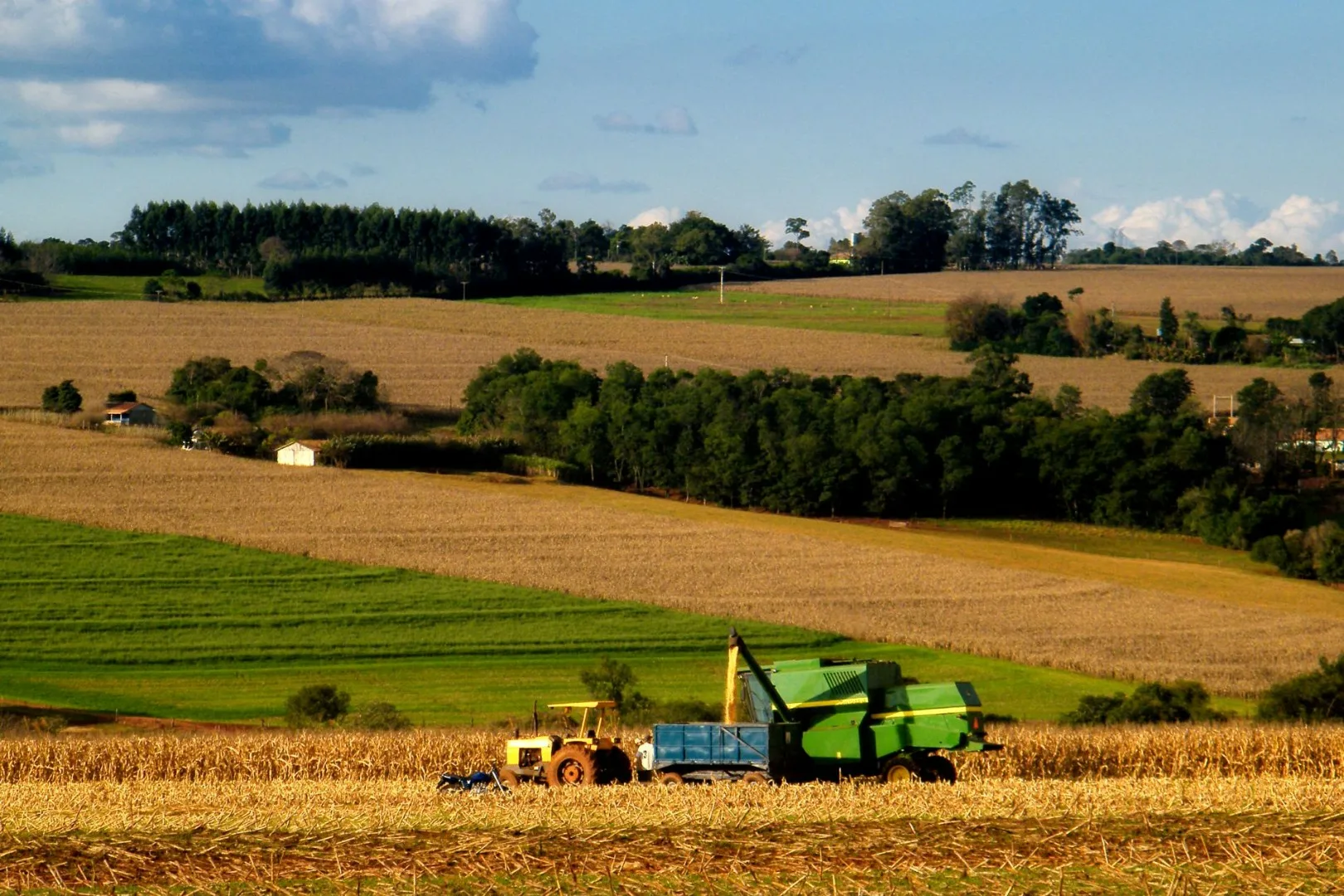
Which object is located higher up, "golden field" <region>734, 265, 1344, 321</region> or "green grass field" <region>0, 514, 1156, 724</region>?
"golden field" <region>734, 265, 1344, 321</region>

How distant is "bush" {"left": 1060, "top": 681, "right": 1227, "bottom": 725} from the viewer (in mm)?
34500

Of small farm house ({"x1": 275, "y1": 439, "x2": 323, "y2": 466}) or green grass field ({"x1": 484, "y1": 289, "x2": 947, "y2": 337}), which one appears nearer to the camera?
small farm house ({"x1": 275, "y1": 439, "x2": 323, "y2": 466})

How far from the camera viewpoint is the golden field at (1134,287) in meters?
132

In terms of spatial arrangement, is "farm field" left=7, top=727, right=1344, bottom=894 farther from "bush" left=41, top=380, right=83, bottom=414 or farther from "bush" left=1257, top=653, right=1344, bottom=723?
"bush" left=41, top=380, right=83, bottom=414

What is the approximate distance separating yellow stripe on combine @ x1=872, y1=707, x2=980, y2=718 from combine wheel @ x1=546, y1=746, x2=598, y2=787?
4077mm

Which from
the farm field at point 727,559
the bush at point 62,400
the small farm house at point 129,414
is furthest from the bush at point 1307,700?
the bush at point 62,400

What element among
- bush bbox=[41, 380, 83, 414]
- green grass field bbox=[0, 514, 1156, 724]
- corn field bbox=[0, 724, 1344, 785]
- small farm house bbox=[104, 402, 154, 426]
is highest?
bush bbox=[41, 380, 83, 414]

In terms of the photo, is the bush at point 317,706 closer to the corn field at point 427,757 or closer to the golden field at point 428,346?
the corn field at point 427,757

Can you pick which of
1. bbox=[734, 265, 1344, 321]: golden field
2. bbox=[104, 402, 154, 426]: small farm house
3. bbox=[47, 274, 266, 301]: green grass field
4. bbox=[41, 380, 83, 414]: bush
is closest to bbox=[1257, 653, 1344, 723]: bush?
bbox=[104, 402, 154, 426]: small farm house

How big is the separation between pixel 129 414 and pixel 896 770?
2652 inches

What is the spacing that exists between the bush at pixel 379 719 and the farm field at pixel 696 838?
1173cm

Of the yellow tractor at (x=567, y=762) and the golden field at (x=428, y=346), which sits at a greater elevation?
the golden field at (x=428, y=346)

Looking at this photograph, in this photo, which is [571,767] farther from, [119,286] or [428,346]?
[119,286]

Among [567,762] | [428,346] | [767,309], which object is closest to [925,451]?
[428,346]
